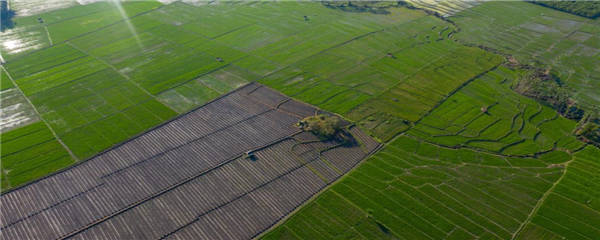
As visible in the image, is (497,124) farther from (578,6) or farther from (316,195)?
(578,6)

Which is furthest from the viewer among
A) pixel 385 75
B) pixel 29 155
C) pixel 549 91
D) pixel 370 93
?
pixel 385 75

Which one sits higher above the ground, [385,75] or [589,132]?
[385,75]

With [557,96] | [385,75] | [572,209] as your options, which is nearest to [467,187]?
[572,209]

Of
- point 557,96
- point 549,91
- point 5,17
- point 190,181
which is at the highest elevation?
point 5,17

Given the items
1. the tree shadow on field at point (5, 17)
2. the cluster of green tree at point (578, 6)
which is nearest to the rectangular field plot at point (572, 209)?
the cluster of green tree at point (578, 6)

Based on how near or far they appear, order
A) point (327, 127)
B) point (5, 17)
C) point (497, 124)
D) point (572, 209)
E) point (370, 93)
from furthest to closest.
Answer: point (5, 17), point (370, 93), point (497, 124), point (327, 127), point (572, 209)

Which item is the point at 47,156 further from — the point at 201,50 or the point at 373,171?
the point at 373,171

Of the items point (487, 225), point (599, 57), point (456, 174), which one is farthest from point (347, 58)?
point (599, 57)
